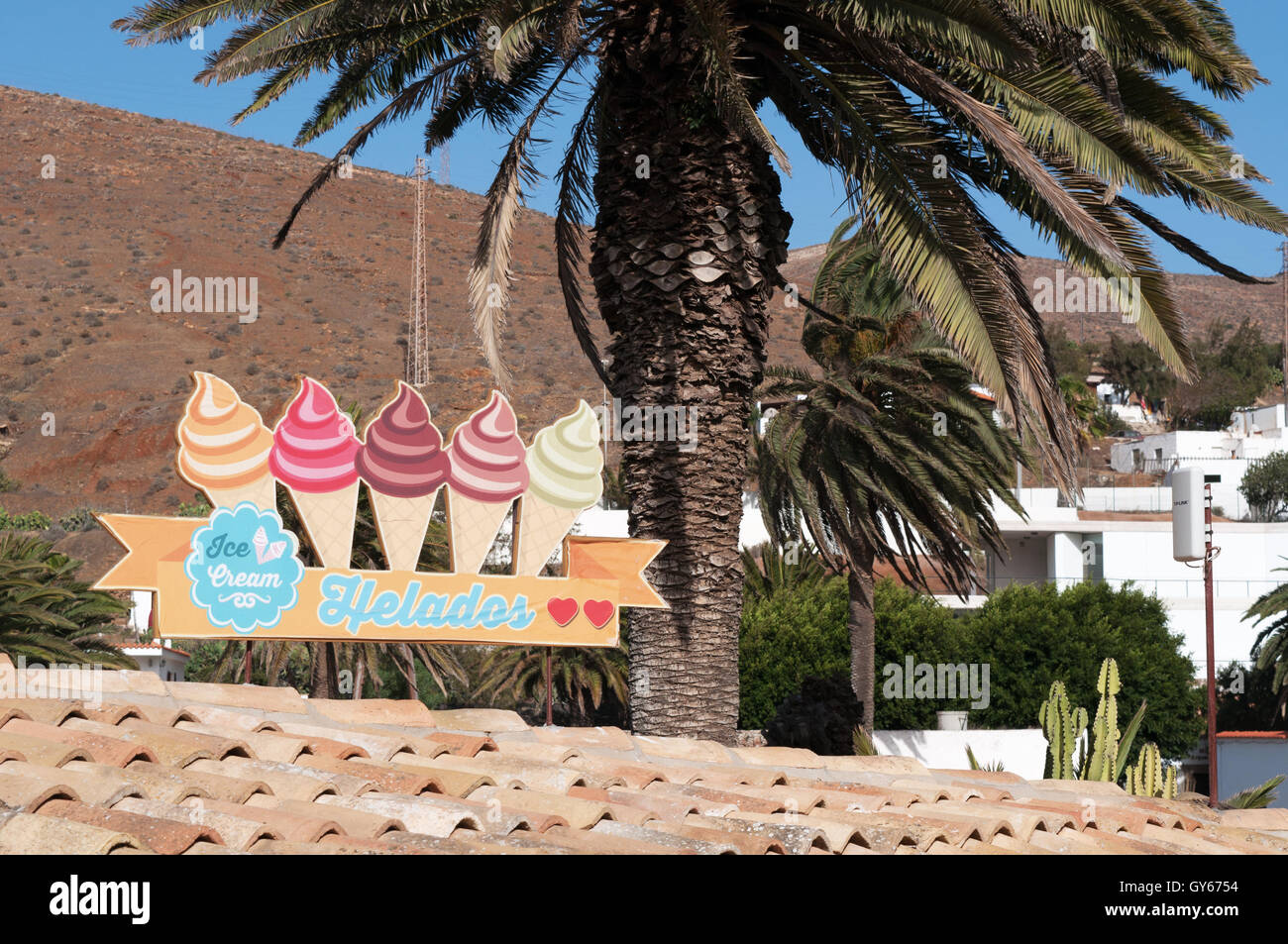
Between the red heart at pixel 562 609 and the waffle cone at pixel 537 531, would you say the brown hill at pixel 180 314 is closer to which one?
the waffle cone at pixel 537 531

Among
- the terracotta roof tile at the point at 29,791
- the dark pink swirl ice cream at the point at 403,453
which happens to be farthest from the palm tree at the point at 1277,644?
the terracotta roof tile at the point at 29,791

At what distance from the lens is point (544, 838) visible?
4715 mm

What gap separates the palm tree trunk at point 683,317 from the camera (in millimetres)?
10320

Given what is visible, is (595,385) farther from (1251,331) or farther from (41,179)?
(1251,331)

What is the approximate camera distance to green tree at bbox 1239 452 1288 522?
58656 millimetres

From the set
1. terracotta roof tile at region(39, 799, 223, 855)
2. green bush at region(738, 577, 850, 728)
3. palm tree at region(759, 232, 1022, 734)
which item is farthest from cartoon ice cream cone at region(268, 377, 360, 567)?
green bush at region(738, 577, 850, 728)

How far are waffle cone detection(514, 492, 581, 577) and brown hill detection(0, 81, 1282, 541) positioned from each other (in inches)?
Answer: 1175

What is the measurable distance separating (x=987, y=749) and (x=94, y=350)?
43.6m

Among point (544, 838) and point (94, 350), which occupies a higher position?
point (94, 350)

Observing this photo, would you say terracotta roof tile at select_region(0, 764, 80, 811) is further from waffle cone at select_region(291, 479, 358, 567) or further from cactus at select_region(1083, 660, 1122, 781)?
cactus at select_region(1083, 660, 1122, 781)

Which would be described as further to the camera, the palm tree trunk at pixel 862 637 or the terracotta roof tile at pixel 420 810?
the palm tree trunk at pixel 862 637

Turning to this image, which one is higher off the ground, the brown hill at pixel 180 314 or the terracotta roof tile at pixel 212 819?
the brown hill at pixel 180 314

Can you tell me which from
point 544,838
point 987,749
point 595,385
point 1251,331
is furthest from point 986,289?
point 1251,331

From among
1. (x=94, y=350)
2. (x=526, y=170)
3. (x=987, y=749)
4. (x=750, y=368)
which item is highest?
(x=94, y=350)
